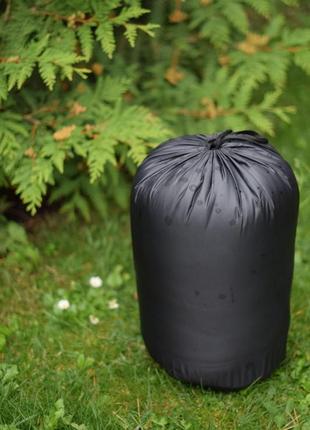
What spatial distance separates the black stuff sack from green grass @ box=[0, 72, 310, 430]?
15cm

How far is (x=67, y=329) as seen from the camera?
142 inches

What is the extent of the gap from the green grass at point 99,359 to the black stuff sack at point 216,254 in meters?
0.15

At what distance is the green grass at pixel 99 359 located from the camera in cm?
289

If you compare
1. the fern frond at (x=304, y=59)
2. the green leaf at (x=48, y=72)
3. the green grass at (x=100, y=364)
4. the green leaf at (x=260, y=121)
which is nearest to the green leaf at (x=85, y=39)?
the green leaf at (x=48, y=72)

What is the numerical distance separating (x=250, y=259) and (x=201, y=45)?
2.26m

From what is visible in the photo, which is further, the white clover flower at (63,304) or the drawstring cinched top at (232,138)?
the white clover flower at (63,304)

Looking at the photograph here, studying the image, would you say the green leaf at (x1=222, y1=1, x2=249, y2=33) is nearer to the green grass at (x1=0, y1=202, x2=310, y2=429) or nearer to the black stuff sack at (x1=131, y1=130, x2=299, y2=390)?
the black stuff sack at (x1=131, y1=130, x2=299, y2=390)

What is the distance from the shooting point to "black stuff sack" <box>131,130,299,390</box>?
8.63 feet

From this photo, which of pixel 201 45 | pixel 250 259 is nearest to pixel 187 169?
pixel 250 259

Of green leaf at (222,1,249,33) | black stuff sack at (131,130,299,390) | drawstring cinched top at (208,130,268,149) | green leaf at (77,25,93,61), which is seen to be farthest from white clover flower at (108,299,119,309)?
green leaf at (222,1,249,33)

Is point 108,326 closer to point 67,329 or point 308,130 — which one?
point 67,329

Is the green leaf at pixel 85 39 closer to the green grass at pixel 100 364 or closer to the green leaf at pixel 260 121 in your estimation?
the green leaf at pixel 260 121

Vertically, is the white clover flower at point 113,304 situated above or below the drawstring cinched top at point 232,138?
below

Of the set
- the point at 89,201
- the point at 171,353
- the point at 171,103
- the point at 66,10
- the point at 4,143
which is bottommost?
the point at 89,201
